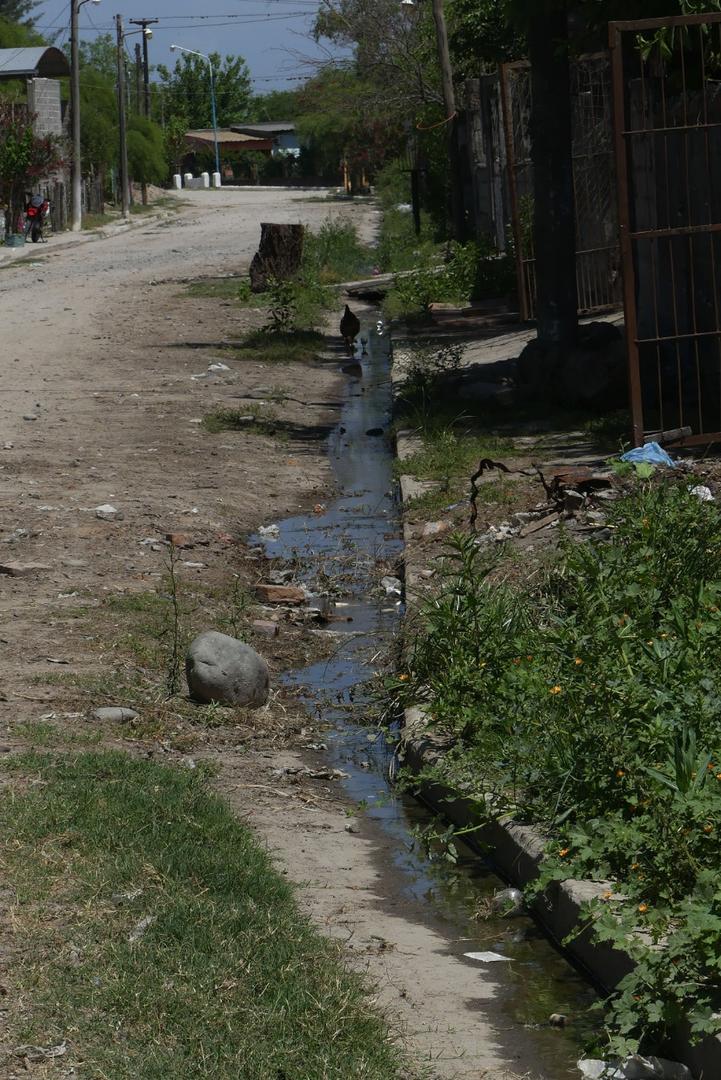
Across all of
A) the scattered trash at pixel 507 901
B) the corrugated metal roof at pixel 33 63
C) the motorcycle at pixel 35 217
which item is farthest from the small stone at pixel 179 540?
the corrugated metal roof at pixel 33 63

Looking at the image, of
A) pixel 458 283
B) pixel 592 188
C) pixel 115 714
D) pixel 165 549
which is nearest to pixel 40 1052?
pixel 115 714

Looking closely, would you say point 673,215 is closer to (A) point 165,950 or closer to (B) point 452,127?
(A) point 165,950

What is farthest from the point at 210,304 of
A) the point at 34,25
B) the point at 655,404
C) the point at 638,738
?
the point at 34,25

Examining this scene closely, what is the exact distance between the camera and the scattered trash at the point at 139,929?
3.45 meters

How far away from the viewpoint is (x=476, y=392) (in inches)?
443

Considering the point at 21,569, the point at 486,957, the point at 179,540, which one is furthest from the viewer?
the point at 179,540

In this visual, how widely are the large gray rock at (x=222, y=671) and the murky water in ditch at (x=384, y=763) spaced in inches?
13.8

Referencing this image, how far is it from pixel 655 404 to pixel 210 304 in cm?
1025

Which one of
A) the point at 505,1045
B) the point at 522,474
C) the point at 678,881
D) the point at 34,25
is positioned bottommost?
the point at 505,1045

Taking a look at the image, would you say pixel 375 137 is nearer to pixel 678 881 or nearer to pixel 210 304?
pixel 210 304

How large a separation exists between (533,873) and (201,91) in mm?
95286

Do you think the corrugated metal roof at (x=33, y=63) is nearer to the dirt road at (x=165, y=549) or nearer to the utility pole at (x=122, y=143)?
the utility pole at (x=122, y=143)

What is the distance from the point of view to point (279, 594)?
7.11m

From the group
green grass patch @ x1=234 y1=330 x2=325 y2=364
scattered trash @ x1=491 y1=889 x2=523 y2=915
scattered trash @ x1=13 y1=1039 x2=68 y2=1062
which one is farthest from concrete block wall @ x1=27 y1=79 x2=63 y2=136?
scattered trash @ x1=13 y1=1039 x2=68 y2=1062
